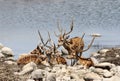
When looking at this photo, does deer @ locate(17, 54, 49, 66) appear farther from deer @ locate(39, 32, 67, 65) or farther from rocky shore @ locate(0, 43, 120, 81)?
rocky shore @ locate(0, 43, 120, 81)

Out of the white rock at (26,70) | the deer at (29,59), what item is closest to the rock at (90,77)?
the white rock at (26,70)

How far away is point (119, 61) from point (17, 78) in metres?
4.86

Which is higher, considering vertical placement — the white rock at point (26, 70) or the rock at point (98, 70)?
the white rock at point (26, 70)

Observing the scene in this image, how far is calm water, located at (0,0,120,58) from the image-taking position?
23109 mm

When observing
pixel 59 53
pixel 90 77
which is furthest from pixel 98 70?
pixel 59 53

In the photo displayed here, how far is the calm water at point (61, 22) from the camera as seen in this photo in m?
23.1

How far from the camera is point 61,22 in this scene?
106 ft

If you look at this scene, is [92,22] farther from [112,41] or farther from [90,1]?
[90,1]

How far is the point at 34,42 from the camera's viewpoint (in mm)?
22234

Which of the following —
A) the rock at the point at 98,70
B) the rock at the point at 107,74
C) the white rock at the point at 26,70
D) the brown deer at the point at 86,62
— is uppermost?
the white rock at the point at 26,70

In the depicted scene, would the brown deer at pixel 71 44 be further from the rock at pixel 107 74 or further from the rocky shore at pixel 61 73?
the rock at pixel 107 74

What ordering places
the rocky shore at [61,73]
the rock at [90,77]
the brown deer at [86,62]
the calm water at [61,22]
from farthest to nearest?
the calm water at [61,22], the brown deer at [86,62], the rock at [90,77], the rocky shore at [61,73]

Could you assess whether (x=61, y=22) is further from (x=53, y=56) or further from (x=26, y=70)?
(x=26, y=70)

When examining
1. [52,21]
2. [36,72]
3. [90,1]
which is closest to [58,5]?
[90,1]
